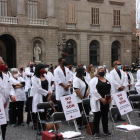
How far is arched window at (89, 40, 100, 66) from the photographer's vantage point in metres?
35.1

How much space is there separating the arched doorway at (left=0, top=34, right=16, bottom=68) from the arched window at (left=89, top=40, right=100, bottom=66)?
1118cm

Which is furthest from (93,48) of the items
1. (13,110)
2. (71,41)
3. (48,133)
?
(48,133)

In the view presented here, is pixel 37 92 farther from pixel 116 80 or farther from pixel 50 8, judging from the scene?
pixel 50 8

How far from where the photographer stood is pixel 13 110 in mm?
9055

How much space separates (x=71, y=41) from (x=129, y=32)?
32.3 feet

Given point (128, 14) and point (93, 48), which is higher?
point (128, 14)

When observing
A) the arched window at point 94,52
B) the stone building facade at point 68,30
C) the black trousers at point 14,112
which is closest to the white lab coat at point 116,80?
the black trousers at point 14,112

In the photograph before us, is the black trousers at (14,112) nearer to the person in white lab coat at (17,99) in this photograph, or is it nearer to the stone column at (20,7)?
the person in white lab coat at (17,99)

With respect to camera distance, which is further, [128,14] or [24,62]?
[128,14]

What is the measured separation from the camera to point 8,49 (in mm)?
33312


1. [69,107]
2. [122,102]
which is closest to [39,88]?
[69,107]

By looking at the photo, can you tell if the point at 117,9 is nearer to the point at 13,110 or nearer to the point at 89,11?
the point at 89,11

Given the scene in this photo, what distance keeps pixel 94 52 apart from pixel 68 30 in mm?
5449

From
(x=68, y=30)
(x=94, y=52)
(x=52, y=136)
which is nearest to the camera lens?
(x=52, y=136)
